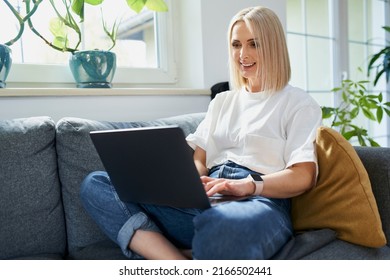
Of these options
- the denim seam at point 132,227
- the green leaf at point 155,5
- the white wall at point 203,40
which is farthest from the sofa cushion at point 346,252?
the green leaf at point 155,5

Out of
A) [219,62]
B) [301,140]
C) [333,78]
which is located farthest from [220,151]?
[333,78]

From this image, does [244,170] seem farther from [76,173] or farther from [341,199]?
[76,173]

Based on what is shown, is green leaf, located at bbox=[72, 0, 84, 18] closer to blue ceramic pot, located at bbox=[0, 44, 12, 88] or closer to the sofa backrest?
blue ceramic pot, located at bbox=[0, 44, 12, 88]

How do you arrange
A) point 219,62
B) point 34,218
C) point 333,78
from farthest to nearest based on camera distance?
point 333,78 → point 219,62 → point 34,218

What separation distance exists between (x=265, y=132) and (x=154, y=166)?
46cm

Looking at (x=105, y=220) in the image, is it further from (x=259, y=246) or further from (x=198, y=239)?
(x=259, y=246)

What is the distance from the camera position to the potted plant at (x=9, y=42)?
1.62m

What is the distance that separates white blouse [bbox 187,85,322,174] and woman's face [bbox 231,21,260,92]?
7 cm

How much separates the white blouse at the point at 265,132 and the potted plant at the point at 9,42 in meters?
0.75

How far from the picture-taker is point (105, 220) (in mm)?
1242

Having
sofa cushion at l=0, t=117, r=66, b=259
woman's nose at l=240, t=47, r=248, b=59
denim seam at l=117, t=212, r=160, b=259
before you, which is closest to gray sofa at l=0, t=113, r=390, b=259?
sofa cushion at l=0, t=117, r=66, b=259

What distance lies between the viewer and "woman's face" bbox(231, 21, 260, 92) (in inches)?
56.1
